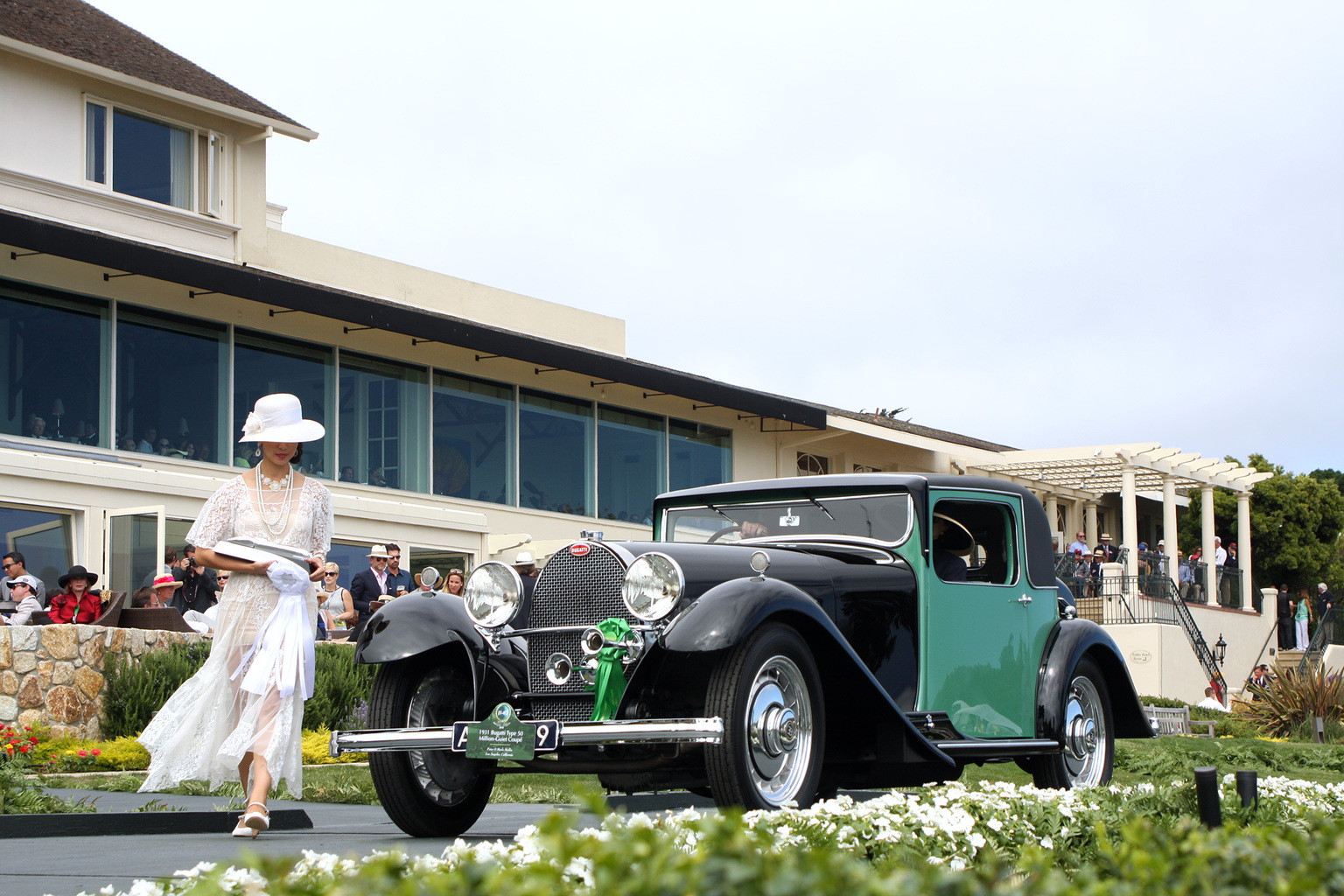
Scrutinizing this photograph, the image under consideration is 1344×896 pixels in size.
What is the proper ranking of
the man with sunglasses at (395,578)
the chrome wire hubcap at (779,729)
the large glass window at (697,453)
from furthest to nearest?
the large glass window at (697,453) → the man with sunglasses at (395,578) → the chrome wire hubcap at (779,729)

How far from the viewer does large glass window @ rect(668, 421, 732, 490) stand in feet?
92.2

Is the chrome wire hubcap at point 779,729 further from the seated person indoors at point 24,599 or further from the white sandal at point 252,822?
the seated person indoors at point 24,599

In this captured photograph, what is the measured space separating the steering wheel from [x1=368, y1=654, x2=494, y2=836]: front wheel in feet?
6.42

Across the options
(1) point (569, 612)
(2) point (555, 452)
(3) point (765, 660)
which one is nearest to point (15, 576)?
(1) point (569, 612)

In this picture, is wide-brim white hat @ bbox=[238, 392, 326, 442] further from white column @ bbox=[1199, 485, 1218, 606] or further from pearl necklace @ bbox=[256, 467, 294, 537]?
white column @ bbox=[1199, 485, 1218, 606]

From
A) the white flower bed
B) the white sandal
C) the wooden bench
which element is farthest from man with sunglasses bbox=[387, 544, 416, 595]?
the wooden bench

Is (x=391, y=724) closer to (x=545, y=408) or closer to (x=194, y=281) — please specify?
(x=194, y=281)

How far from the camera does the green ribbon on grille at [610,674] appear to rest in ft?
20.5

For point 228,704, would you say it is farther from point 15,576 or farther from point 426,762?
point 15,576

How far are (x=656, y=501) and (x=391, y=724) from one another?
8.98 ft

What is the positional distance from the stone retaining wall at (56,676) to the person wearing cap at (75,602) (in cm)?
107

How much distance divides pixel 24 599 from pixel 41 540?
337cm

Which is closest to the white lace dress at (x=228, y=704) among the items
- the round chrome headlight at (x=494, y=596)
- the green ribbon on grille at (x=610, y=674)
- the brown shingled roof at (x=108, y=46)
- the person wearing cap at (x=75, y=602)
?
the round chrome headlight at (x=494, y=596)

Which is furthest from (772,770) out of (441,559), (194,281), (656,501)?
(441,559)
